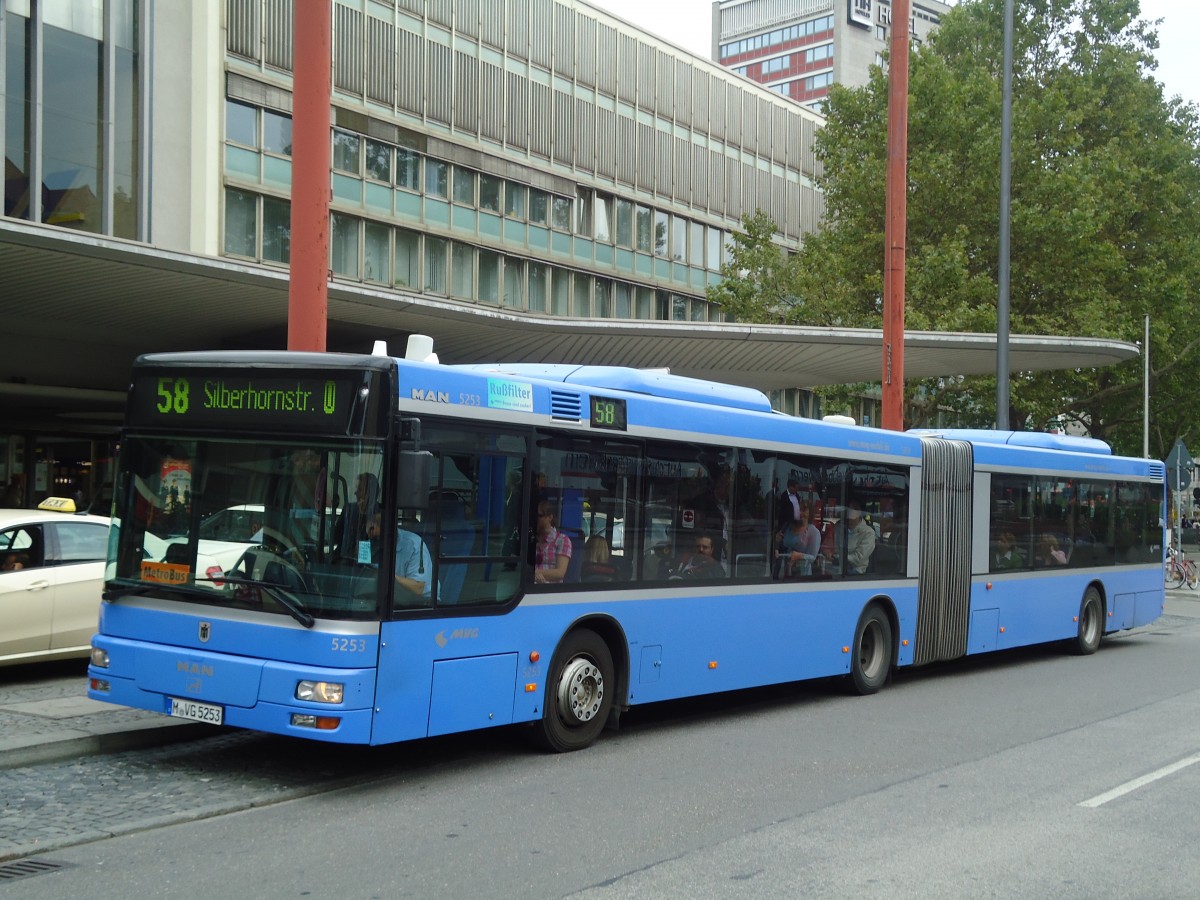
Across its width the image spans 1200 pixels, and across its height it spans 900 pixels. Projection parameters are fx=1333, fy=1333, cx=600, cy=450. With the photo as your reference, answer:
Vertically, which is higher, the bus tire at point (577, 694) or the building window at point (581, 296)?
the building window at point (581, 296)

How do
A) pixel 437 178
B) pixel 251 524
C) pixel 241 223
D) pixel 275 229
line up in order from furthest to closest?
pixel 437 178 → pixel 275 229 → pixel 241 223 → pixel 251 524

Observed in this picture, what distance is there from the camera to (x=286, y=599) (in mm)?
7715

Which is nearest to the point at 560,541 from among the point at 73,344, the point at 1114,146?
the point at 73,344

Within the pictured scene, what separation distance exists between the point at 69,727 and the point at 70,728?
0.18 ft

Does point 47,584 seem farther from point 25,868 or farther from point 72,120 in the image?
point 72,120

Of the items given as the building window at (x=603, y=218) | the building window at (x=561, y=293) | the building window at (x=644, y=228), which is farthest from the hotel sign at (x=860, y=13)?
the building window at (x=561, y=293)

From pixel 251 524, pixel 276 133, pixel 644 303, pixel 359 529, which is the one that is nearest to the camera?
pixel 359 529

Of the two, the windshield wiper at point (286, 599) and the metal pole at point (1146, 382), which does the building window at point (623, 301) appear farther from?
the windshield wiper at point (286, 599)

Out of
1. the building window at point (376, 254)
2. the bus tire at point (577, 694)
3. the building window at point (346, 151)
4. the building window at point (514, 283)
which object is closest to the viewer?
the bus tire at point (577, 694)

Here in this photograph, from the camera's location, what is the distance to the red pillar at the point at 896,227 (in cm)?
1781

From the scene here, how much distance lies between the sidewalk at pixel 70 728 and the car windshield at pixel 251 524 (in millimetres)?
1072

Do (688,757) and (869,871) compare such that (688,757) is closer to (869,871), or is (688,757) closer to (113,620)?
(869,871)

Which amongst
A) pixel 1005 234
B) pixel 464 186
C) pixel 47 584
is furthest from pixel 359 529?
pixel 464 186

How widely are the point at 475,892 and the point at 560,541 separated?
3.60m
